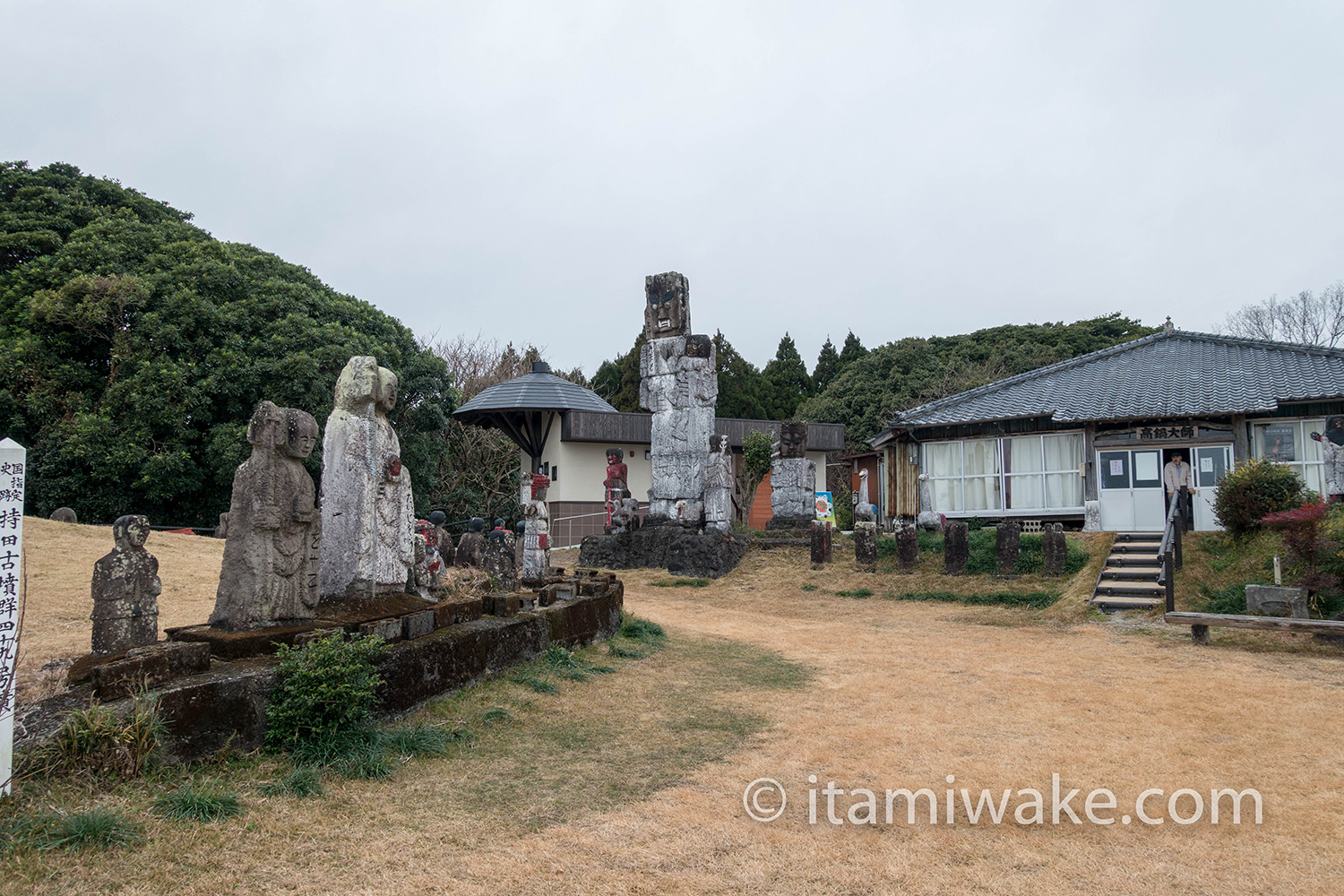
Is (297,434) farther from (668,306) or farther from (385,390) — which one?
(668,306)

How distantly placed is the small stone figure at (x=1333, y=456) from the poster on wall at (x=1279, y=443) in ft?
1.47

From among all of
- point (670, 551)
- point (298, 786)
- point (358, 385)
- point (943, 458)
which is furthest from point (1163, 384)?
point (298, 786)

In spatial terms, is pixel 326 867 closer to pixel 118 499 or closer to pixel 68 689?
pixel 68 689

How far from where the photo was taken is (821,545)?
15555mm

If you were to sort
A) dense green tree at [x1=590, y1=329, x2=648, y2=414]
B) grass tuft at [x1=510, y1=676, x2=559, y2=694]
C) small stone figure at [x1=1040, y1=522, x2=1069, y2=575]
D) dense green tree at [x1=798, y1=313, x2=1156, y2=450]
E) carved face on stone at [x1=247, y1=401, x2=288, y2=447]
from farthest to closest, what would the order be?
1. dense green tree at [x1=590, y1=329, x2=648, y2=414]
2. dense green tree at [x1=798, y1=313, x2=1156, y2=450]
3. small stone figure at [x1=1040, y1=522, x2=1069, y2=575]
4. grass tuft at [x1=510, y1=676, x2=559, y2=694]
5. carved face on stone at [x1=247, y1=401, x2=288, y2=447]

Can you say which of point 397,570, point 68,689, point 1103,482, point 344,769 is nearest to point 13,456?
point 68,689

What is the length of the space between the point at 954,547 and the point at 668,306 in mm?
7542

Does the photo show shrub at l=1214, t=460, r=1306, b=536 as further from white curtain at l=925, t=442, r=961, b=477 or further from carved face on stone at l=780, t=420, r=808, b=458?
carved face on stone at l=780, t=420, r=808, b=458

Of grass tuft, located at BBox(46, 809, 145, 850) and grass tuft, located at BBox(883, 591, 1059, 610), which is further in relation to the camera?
grass tuft, located at BBox(883, 591, 1059, 610)

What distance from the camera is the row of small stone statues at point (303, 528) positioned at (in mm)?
→ 4777

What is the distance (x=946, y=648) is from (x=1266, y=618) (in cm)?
329

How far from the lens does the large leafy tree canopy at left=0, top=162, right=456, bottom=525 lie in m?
14.4

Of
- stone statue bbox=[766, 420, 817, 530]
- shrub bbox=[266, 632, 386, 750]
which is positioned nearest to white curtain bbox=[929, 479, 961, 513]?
stone statue bbox=[766, 420, 817, 530]

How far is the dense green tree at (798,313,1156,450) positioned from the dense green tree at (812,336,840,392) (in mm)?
3889
